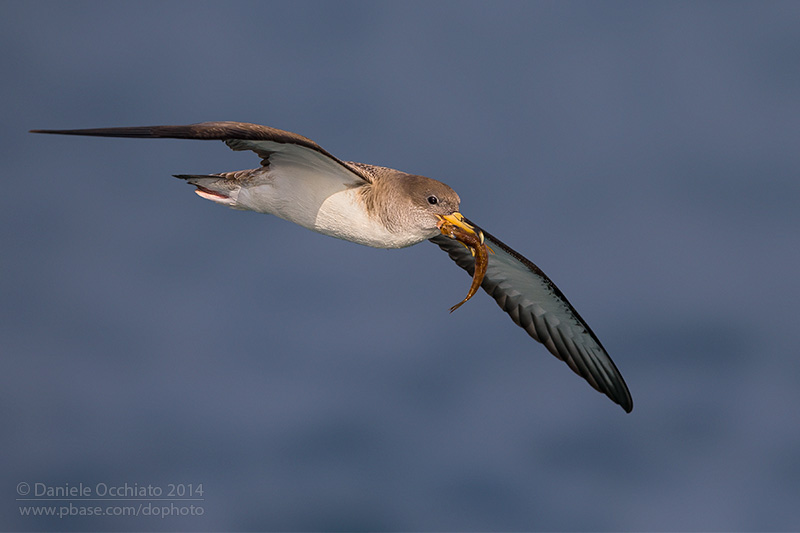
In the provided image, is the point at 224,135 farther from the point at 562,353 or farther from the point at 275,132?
the point at 562,353

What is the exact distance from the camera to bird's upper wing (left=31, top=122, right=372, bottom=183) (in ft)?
38.9

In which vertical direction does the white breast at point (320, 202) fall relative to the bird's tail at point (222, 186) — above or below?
above

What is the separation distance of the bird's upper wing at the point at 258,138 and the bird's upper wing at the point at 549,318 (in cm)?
480

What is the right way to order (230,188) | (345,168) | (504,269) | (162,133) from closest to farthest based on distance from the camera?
(162,133) → (345,168) → (230,188) → (504,269)

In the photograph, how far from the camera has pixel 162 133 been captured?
11875 millimetres

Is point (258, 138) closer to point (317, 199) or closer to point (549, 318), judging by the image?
point (317, 199)

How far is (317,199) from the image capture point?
14523 mm

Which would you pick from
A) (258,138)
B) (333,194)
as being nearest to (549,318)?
(333,194)

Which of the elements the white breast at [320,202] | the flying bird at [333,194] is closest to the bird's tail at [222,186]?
the flying bird at [333,194]

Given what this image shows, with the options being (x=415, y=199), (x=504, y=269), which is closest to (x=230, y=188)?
(x=415, y=199)

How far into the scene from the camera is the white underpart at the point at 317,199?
1416cm

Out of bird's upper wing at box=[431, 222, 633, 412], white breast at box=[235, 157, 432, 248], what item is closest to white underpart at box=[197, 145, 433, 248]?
white breast at box=[235, 157, 432, 248]

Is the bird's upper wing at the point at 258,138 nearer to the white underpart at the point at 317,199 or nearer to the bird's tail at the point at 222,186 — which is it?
the white underpart at the point at 317,199

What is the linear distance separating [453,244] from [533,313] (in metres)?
2.12
